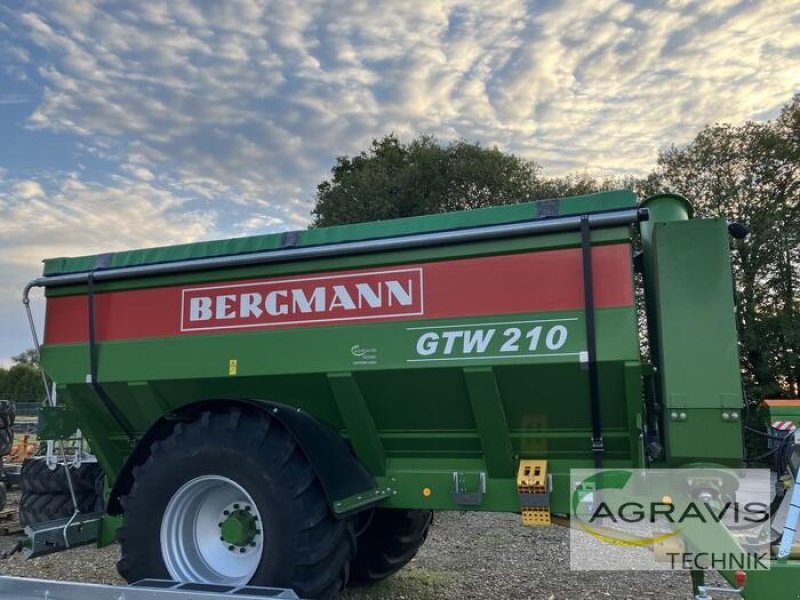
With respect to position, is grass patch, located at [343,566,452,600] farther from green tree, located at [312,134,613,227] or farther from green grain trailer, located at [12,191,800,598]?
green tree, located at [312,134,613,227]

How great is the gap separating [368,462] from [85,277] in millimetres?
2352

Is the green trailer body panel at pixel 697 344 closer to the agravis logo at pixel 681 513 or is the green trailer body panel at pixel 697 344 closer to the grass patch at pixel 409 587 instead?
the agravis logo at pixel 681 513

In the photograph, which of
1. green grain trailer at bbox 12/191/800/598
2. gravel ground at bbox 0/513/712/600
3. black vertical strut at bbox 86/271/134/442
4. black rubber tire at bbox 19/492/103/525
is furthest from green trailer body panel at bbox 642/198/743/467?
black rubber tire at bbox 19/492/103/525

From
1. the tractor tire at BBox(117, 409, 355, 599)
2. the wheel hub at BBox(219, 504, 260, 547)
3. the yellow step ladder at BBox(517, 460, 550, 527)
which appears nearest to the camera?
the tractor tire at BBox(117, 409, 355, 599)

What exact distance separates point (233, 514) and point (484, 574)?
9.46ft

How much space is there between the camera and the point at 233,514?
3.80m

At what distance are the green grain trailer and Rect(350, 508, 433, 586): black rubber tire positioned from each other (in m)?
1.20

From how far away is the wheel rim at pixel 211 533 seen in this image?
375 cm

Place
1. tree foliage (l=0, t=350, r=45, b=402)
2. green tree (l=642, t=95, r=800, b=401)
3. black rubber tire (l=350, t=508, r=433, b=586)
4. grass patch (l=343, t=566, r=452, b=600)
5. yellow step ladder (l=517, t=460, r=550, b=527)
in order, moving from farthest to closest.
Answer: tree foliage (l=0, t=350, r=45, b=402) < green tree (l=642, t=95, r=800, b=401) < grass patch (l=343, t=566, r=452, b=600) < black rubber tire (l=350, t=508, r=433, b=586) < yellow step ladder (l=517, t=460, r=550, b=527)

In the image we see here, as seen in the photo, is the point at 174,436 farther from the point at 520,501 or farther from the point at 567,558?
the point at 567,558

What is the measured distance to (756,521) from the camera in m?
3.67

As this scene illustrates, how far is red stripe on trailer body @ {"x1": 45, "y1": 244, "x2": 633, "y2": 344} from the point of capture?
347cm

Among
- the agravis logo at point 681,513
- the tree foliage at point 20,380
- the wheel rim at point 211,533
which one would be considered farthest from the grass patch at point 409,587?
the tree foliage at point 20,380

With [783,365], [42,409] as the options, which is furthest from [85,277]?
[783,365]
